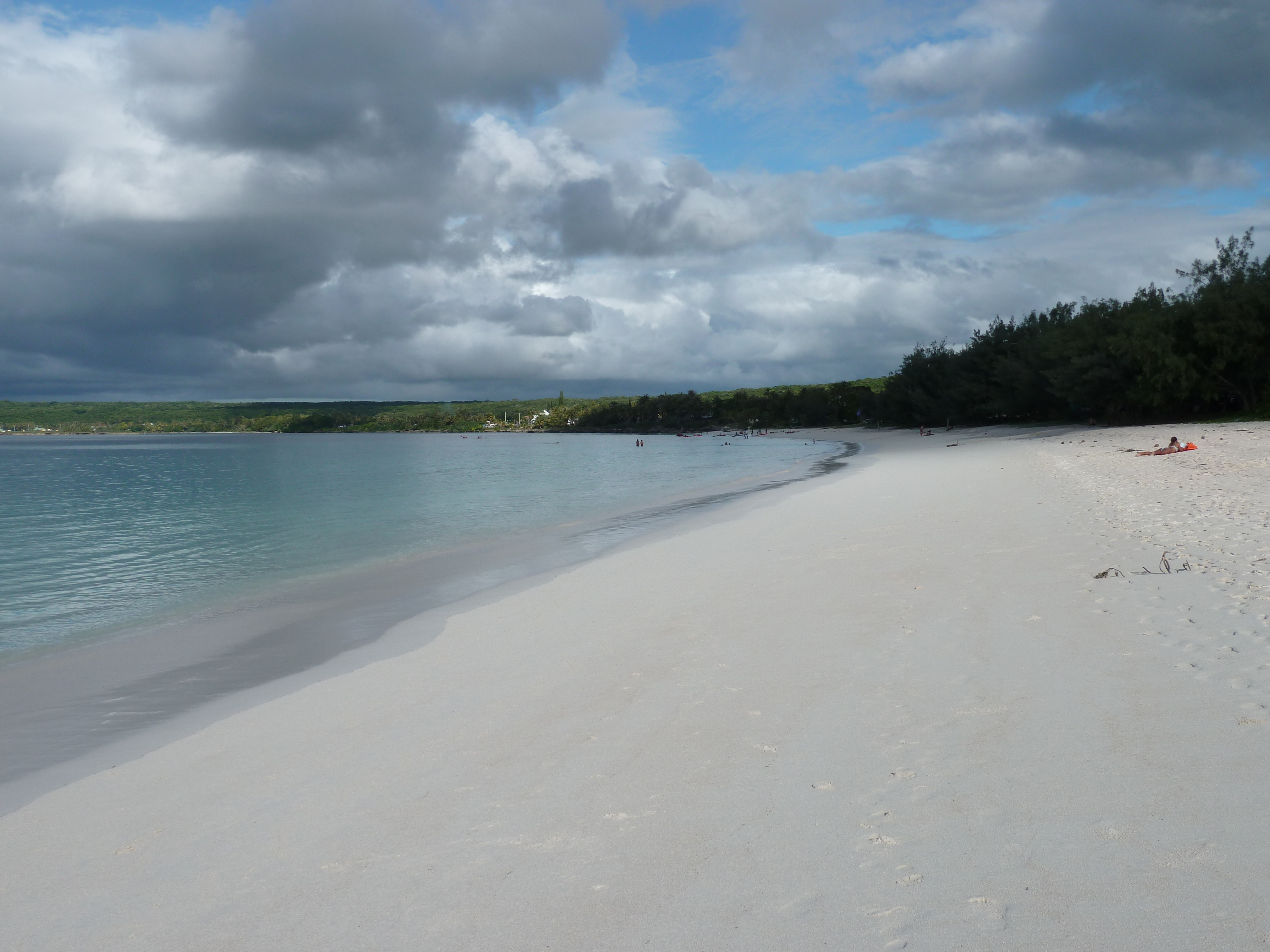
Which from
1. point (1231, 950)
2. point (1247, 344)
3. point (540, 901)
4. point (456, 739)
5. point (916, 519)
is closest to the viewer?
point (1231, 950)

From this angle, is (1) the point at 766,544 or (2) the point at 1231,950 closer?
(2) the point at 1231,950

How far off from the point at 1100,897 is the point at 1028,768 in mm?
1069

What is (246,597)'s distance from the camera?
1214cm

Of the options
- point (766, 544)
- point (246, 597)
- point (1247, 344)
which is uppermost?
point (1247, 344)

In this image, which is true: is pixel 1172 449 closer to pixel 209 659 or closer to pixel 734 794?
pixel 734 794

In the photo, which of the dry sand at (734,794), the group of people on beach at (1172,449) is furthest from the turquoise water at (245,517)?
the group of people on beach at (1172,449)

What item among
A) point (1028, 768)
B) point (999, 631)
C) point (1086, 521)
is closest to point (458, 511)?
point (1086, 521)

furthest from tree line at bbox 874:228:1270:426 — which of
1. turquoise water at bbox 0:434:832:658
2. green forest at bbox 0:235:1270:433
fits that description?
turquoise water at bbox 0:434:832:658

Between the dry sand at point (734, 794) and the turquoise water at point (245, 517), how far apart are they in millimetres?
6901

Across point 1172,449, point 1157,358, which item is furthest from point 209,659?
point 1157,358

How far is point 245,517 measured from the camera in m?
24.6

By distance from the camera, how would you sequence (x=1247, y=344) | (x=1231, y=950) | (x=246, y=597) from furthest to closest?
(x=1247, y=344)
(x=246, y=597)
(x=1231, y=950)

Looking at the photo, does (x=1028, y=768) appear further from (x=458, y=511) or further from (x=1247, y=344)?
(x=1247, y=344)

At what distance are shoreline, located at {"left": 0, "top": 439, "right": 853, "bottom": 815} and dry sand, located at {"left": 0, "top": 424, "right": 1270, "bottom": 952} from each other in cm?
54
